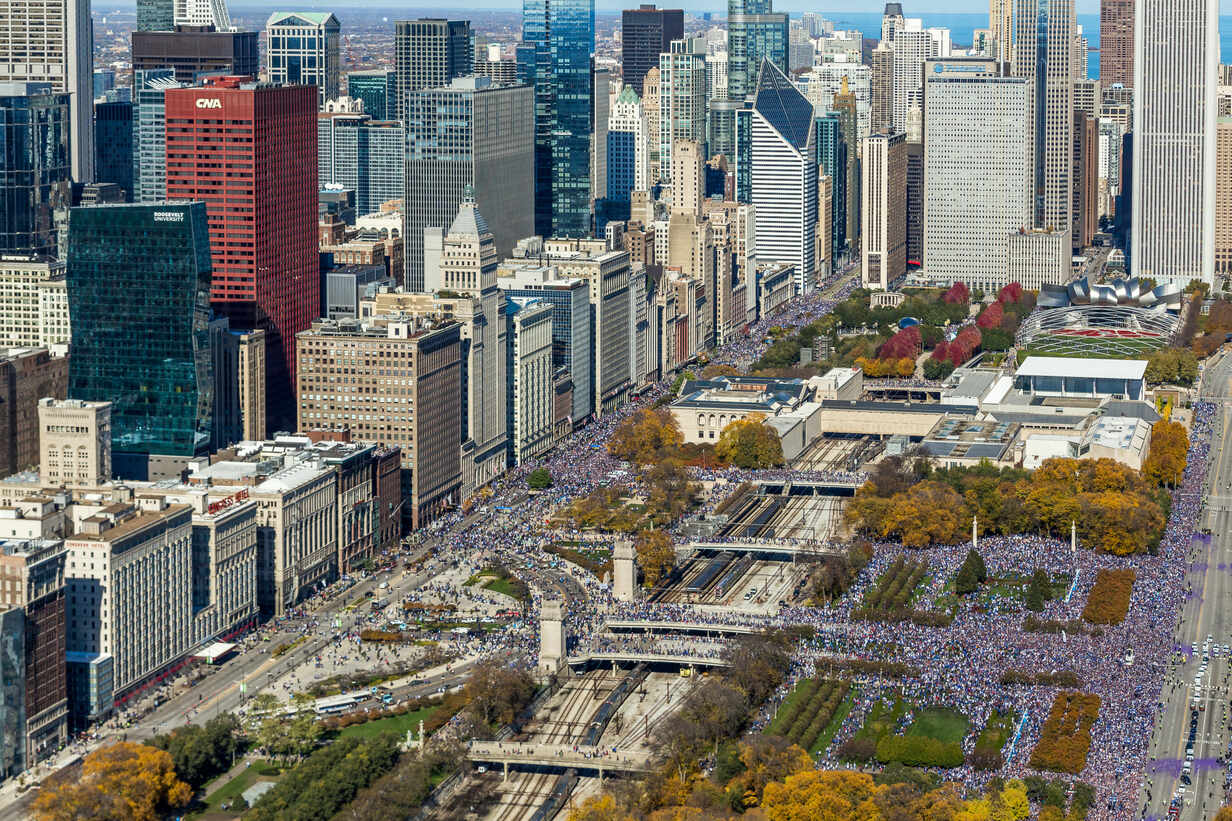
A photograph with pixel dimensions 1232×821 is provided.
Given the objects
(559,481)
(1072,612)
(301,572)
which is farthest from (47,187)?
(1072,612)

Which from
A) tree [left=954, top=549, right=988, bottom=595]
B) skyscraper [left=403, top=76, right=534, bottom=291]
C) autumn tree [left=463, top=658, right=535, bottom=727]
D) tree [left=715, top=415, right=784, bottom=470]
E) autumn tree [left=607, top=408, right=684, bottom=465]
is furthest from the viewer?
skyscraper [left=403, top=76, right=534, bottom=291]

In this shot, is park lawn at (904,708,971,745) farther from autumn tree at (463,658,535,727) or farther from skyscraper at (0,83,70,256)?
skyscraper at (0,83,70,256)

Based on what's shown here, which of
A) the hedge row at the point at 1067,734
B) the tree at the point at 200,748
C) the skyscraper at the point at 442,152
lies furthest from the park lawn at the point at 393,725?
the skyscraper at the point at 442,152

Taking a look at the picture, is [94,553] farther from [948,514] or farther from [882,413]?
[882,413]

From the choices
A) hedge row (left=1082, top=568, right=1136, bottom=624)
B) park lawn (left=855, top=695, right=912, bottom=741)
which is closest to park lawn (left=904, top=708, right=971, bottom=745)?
park lawn (left=855, top=695, right=912, bottom=741)

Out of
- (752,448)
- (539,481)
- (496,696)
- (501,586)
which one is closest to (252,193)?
(539,481)

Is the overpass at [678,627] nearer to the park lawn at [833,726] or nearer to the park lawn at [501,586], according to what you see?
the park lawn at [501,586]
